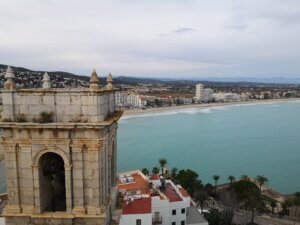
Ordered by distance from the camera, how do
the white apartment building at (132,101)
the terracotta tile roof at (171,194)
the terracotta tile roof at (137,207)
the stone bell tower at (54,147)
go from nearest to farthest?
the stone bell tower at (54,147) → the terracotta tile roof at (137,207) → the terracotta tile roof at (171,194) → the white apartment building at (132,101)

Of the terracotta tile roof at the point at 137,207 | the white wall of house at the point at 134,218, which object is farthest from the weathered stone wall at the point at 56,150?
the terracotta tile roof at the point at 137,207

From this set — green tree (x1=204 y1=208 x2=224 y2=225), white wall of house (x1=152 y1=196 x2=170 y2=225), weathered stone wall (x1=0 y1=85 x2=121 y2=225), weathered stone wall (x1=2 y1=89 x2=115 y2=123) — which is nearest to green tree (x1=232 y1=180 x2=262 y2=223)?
green tree (x1=204 y1=208 x2=224 y2=225)

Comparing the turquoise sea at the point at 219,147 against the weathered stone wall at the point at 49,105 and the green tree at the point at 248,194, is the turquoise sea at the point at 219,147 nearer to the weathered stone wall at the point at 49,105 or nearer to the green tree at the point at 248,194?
the green tree at the point at 248,194

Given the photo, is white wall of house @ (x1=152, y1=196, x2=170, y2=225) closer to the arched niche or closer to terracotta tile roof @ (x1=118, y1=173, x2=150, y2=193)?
terracotta tile roof @ (x1=118, y1=173, x2=150, y2=193)

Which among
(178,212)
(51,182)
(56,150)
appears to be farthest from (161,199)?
(56,150)

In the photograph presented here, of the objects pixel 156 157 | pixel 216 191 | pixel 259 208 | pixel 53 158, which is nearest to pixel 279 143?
pixel 156 157

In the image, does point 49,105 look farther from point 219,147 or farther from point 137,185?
point 219,147
